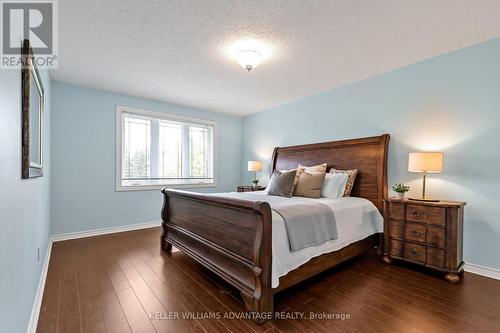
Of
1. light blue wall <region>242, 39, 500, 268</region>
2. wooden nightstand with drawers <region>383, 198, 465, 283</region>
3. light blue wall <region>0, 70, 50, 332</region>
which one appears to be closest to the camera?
light blue wall <region>0, 70, 50, 332</region>

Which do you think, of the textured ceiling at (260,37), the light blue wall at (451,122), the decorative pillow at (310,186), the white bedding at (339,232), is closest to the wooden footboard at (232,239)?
the white bedding at (339,232)

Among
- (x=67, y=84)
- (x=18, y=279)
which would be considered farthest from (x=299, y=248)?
(x=67, y=84)

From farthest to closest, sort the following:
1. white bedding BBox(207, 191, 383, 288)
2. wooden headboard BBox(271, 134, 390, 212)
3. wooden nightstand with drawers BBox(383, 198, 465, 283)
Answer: wooden headboard BBox(271, 134, 390, 212) → wooden nightstand with drawers BBox(383, 198, 465, 283) → white bedding BBox(207, 191, 383, 288)

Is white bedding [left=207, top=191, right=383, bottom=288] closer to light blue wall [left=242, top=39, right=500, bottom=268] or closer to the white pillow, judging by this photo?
the white pillow

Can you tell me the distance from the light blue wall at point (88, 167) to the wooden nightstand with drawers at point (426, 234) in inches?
157

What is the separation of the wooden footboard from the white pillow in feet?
5.51

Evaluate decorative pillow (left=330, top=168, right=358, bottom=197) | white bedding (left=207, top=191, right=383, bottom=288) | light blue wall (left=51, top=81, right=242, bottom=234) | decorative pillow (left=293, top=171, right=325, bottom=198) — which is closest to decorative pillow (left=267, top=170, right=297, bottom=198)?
decorative pillow (left=293, top=171, right=325, bottom=198)

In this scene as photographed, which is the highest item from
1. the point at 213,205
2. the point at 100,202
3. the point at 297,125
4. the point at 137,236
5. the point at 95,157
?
the point at 297,125

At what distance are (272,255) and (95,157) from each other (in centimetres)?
366

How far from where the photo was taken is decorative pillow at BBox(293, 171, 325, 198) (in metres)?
3.21

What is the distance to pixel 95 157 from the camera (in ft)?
13.0

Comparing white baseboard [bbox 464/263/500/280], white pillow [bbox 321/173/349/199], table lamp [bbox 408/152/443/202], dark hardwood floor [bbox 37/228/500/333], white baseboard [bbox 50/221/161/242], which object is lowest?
white baseboard [bbox 50/221/161/242]

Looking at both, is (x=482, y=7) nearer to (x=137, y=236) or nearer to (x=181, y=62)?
(x=181, y=62)

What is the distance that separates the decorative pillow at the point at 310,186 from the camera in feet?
10.5
